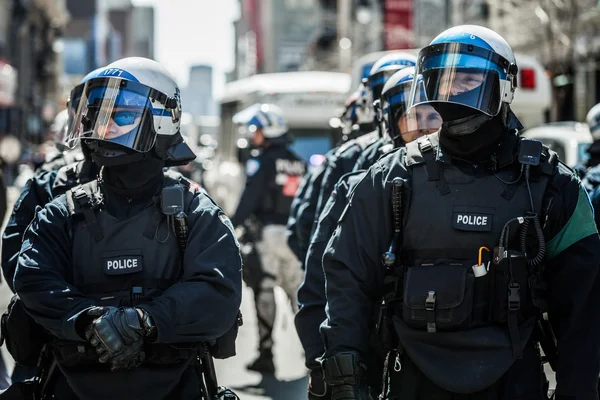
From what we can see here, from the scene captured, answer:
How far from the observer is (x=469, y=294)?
3.31m

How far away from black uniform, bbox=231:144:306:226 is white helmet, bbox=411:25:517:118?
16.8ft

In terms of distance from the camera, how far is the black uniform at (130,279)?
3328 mm

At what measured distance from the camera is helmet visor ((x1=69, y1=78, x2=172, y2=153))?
370 cm

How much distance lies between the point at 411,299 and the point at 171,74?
1.37 m

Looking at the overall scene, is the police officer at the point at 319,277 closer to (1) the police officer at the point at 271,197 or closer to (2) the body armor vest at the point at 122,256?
(2) the body armor vest at the point at 122,256

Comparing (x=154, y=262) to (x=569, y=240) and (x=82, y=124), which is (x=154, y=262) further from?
(x=569, y=240)

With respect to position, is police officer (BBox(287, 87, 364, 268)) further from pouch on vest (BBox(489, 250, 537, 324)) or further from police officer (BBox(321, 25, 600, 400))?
pouch on vest (BBox(489, 250, 537, 324))

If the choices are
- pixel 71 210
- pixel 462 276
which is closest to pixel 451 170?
pixel 462 276

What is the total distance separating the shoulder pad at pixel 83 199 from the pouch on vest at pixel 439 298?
115cm

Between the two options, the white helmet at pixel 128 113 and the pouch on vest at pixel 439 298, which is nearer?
the pouch on vest at pixel 439 298

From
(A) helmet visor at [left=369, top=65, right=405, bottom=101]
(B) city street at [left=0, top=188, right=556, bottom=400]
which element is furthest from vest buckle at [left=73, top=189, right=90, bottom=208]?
(B) city street at [left=0, top=188, right=556, bottom=400]

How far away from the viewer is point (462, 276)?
3324 mm

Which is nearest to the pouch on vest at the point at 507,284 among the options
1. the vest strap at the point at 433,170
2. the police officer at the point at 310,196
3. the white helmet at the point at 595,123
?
the vest strap at the point at 433,170

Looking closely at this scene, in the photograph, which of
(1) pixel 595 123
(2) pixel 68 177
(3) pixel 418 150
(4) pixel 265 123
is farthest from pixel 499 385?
(4) pixel 265 123
